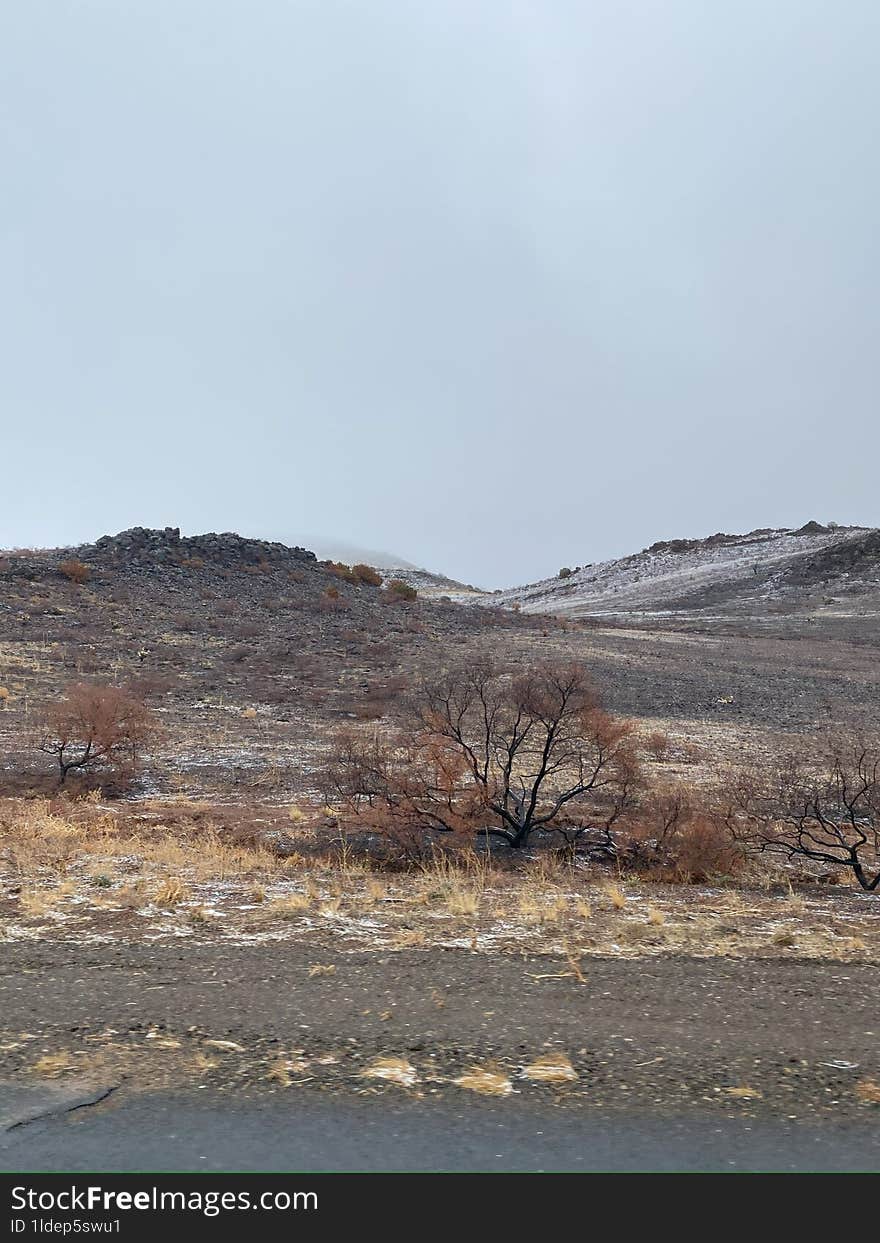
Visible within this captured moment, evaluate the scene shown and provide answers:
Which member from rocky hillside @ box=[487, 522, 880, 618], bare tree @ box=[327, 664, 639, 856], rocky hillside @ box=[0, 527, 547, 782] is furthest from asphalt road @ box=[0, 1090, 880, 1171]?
rocky hillside @ box=[487, 522, 880, 618]

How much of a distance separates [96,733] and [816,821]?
13.4m

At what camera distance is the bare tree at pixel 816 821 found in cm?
1148

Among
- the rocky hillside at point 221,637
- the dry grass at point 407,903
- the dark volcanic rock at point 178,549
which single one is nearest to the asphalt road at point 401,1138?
the dry grass at point 407,903

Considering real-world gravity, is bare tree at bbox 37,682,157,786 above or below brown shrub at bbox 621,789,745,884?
above

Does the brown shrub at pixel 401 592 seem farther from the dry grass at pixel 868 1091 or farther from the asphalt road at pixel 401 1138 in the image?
the asphalt road at pixel 401 1138

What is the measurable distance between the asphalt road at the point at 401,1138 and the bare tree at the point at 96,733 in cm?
1432

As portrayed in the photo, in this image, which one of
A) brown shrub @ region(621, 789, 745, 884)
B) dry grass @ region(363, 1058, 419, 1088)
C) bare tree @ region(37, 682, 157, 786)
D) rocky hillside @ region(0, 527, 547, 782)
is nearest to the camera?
dry grass @ region(363, 1058, 419, 1088)

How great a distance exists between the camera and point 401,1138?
4.20m

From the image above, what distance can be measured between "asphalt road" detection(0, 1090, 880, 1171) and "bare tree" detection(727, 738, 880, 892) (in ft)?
23.4

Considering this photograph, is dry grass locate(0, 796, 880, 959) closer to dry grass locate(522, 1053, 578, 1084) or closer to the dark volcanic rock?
dry grass locate(522, 1053, 578, 1084)

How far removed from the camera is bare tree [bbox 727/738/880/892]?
11.5 metres

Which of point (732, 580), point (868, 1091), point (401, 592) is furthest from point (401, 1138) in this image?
point (732, 580)

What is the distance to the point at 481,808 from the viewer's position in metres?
13.2

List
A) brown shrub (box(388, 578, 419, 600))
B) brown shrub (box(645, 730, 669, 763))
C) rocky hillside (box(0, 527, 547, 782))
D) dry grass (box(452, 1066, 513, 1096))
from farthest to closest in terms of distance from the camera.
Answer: brown shrub (box(388, 578, 419, 600))
rocky hillside (box(0, 527, 547, 782))
brown shrub (box(645, 730, 669, 763))
dry grass (box(452, 1066, 513, 1096))
